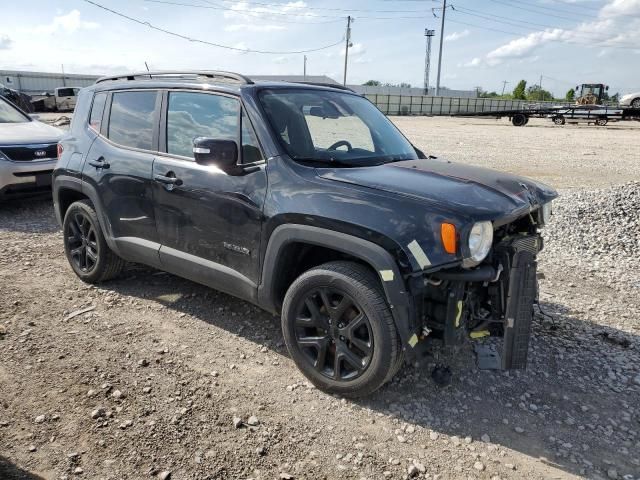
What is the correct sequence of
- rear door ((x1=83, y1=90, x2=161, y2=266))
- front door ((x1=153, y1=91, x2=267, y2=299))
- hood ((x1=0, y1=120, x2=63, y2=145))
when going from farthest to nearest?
hood ((x1=0, y1=120, x2=63, y2=145)) → rear door ((x1=83, y1=90, x2=161, y2=266)) → front door ((x1=153, y1=91, x2=267, y2=299))

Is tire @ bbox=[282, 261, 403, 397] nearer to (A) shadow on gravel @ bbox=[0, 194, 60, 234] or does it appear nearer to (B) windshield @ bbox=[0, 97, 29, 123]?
(A) shadow on gravel @ bbox=[0, 194, 60, 234]

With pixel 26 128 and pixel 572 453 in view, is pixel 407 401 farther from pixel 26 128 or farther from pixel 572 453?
pixel 26 128

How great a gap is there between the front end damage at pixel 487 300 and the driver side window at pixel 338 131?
133cm

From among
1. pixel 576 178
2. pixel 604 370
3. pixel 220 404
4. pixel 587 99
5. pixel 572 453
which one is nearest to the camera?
pixel 572 453

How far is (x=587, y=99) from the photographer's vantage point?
4409 cm

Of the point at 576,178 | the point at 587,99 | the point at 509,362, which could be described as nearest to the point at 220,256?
the point at 509,362

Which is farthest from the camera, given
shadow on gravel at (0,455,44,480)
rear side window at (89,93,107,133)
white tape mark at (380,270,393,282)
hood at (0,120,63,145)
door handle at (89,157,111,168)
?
hood at (0,120,63,145)

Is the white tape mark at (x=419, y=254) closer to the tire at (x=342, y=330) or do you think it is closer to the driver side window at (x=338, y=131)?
the tire at (x=342, y=330)

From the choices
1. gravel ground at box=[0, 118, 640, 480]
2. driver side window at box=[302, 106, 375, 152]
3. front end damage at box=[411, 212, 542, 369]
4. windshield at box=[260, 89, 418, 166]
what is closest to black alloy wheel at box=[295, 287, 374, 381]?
gravel ground at box=[0, 118, 640, 480]

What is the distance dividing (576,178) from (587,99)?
38.1 metres

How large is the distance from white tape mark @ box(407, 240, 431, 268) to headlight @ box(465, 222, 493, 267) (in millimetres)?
223

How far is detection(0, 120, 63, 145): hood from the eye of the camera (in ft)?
25.3

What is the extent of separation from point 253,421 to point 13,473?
1246 millimetres

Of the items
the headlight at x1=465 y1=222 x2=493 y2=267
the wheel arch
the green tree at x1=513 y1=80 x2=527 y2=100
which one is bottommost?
the wheel arch
